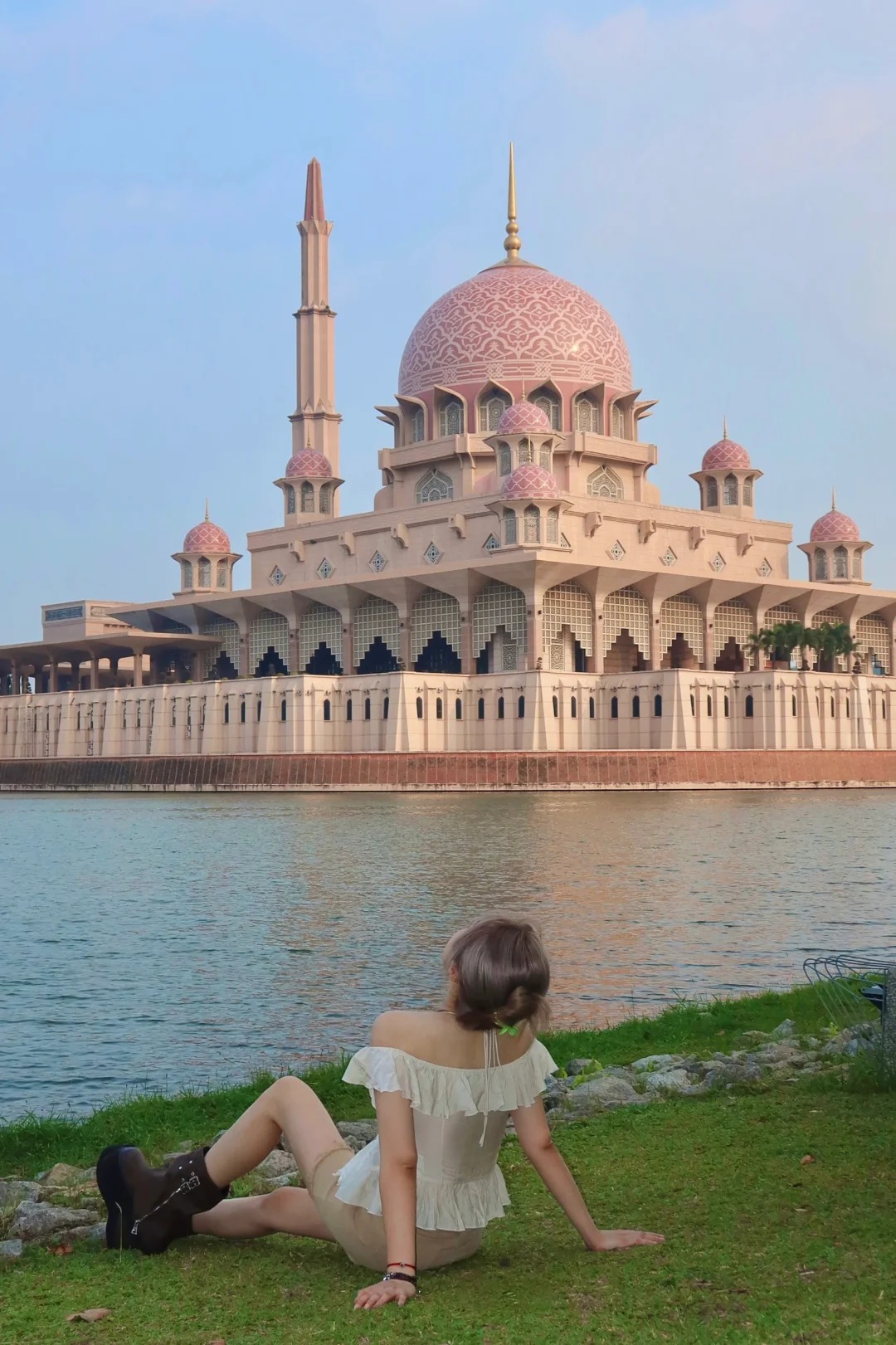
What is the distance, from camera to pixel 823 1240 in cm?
520

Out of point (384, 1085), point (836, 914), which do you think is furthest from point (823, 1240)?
point (836, 914)

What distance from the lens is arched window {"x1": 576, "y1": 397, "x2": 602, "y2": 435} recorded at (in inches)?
2511

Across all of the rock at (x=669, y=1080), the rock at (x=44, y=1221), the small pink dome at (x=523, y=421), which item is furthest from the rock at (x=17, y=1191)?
the small pink dome at (x=523, y=421)

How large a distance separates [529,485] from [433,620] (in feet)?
25.4

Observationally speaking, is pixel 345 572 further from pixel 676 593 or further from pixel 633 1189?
pixel 633 1189

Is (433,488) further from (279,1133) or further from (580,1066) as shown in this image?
(279,1133)

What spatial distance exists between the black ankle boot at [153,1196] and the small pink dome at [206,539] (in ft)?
218

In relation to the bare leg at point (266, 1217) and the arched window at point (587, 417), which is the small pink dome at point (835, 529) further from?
the bare leg at point (266, 1217)

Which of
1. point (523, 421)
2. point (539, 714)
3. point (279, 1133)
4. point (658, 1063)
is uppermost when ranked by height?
point (523, 421)

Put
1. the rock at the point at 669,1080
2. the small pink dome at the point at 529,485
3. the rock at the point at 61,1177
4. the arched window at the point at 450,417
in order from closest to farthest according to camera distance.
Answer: the rock at the point at 61,1177 < the rock at the point at 669,1080 < the small pink dome at the point at 529,485 < the arched window at the point at 450,417

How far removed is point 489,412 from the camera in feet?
209

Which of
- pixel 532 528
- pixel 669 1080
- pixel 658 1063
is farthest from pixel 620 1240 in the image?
pixel 532 528

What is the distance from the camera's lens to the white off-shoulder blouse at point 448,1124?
505cm

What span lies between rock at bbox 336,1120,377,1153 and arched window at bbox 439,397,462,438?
56597 millimetres
